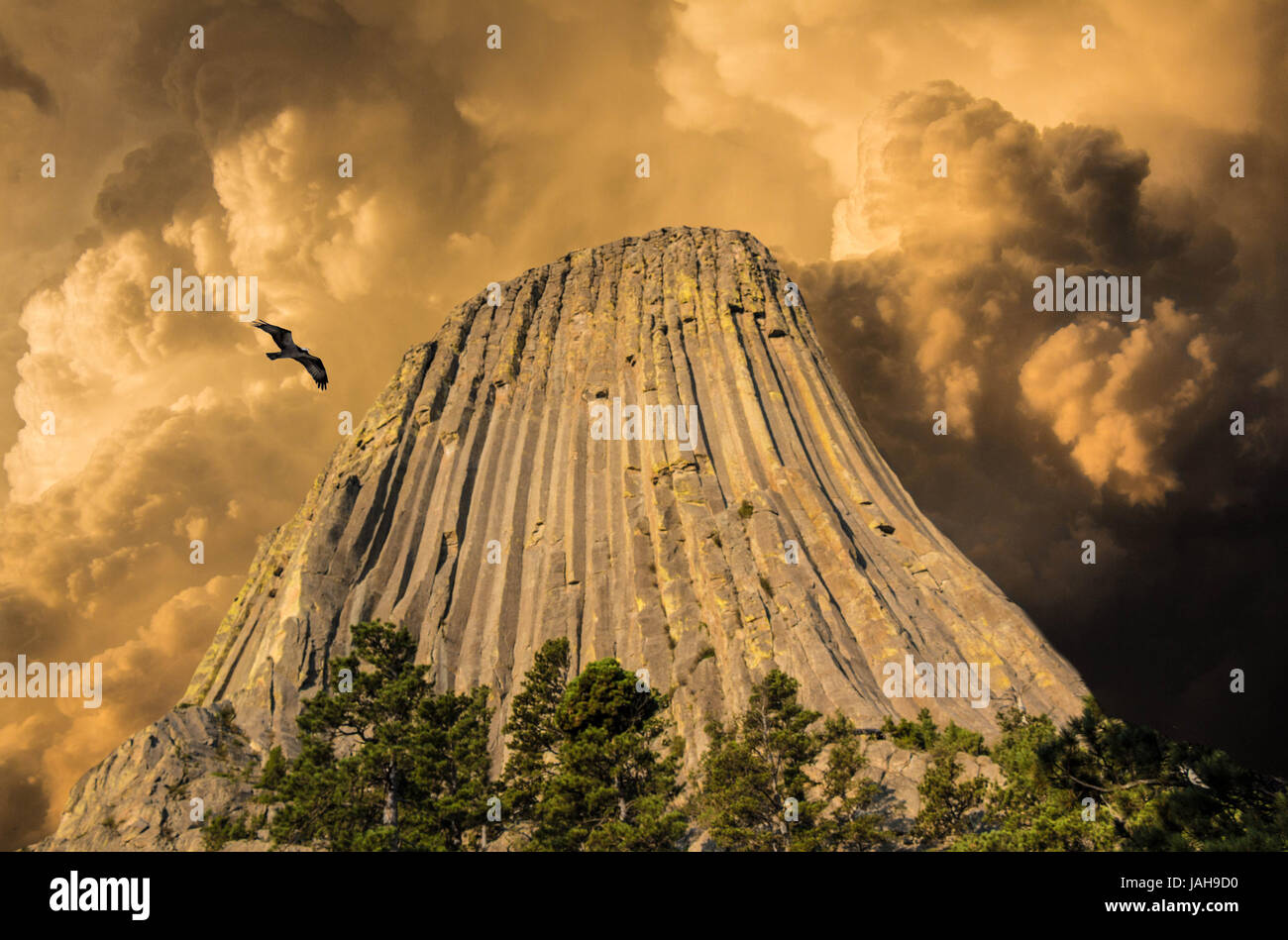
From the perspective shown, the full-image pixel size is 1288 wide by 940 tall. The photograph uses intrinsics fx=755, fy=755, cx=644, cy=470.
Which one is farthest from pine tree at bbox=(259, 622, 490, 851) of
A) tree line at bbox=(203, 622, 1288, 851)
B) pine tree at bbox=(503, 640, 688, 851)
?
pine tree at bbox=(503, 640, 688, 851)

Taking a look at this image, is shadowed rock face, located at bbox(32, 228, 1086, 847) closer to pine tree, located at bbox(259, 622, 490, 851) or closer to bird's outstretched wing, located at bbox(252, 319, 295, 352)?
pine tree, located at bbox(259, 622, 490, 851)

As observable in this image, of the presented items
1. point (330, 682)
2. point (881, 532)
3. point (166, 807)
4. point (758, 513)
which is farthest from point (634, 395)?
point (166, 807)

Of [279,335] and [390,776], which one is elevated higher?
[279,335]

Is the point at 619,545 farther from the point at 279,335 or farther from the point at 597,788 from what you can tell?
the point at 279,335

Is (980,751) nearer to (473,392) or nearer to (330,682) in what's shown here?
(330,682)

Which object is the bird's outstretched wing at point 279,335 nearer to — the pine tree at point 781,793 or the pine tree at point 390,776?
the pine tree at point 390,776

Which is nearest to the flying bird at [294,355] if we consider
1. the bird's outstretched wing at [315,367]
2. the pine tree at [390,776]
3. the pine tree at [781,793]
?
the bird's outstretched wing at [315,367]

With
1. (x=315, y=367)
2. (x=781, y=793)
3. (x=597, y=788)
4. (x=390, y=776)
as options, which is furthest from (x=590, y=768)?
(x=315, y=367)
